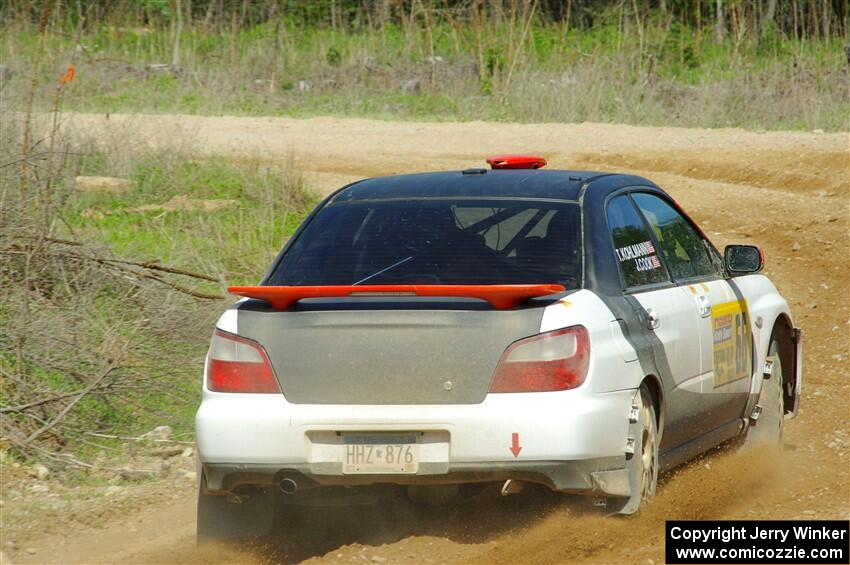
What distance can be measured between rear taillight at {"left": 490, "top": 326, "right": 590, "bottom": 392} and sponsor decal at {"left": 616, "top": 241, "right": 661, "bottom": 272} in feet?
2.75

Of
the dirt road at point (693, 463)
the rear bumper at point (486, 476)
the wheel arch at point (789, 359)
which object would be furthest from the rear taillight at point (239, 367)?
the wheel arch at point (789, 359)

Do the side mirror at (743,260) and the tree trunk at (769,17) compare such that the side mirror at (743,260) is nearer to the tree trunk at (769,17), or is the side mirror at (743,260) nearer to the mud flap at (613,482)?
the mud flap at (613,482)

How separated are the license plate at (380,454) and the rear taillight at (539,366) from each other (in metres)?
0.35

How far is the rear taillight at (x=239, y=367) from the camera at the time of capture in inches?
189

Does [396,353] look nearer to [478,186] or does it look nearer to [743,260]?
[478,186]

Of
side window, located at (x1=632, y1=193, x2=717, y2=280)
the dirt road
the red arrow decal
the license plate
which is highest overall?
side window, located at (x1=632, y1=193, x2=717, y2=280)

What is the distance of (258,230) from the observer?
12062 mm

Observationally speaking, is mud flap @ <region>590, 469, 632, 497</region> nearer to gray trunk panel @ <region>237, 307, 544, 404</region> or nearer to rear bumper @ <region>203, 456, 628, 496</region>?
rear bumper @ <region>203, 456, 628, 496</region>

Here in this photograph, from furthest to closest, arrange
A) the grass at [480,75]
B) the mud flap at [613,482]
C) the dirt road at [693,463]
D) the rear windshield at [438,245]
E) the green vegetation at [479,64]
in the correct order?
the green vegetation at [479,64], the grass at [480,75], the rear windshield at [438,245], the dirt road at [693,463], the mud flap at [613,482]

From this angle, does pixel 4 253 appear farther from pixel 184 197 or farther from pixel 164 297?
pixel 184 197

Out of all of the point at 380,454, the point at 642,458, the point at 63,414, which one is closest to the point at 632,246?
the point at 642,458

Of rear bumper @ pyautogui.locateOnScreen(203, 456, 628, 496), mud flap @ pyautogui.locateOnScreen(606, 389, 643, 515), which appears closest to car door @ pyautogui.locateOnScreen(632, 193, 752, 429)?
mud flap @ pyautogui.locateOnScreen(606, 389, 643, 515)

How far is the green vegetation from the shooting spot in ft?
75.5

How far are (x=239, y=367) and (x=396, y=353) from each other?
0.59m
